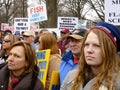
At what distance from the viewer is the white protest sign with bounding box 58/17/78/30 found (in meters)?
14.7

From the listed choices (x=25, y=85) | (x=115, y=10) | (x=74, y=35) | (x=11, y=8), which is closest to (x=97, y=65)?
(x=25, y=85)

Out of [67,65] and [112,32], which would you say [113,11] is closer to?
[67,65]

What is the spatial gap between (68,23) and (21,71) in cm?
1131

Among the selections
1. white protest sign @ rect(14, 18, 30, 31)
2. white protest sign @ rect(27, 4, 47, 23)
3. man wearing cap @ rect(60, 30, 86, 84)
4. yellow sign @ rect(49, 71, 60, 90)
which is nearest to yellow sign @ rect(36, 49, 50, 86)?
man wearing cap @ rect(60, 30, 86, 84)

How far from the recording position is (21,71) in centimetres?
367

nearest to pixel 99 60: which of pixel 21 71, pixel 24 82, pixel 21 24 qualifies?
pixel 24 82

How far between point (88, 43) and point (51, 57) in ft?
8.71

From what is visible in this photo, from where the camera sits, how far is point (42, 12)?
549 inches

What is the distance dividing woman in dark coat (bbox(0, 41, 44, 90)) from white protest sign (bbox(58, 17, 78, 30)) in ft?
35.9

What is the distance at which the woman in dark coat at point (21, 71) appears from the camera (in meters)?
3.54

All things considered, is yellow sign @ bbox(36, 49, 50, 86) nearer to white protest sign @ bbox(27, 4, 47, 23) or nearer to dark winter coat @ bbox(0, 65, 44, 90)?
dark winter coat @ bbox(0, 65, 44, 90)

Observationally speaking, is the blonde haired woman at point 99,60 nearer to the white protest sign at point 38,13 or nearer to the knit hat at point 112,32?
the knit hat at point 112,32

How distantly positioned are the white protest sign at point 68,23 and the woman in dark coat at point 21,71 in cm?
1093

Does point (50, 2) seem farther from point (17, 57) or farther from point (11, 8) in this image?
point (11, 8)
